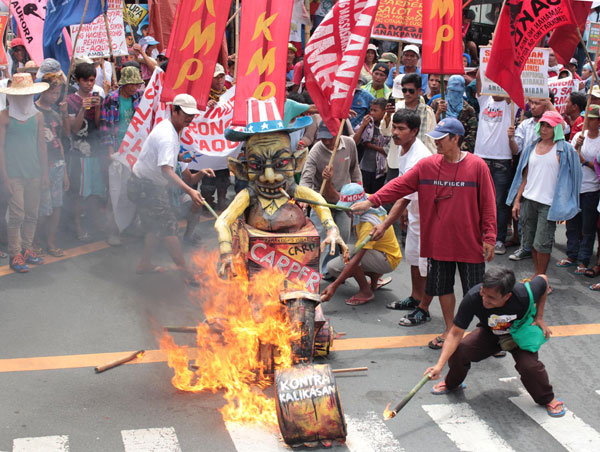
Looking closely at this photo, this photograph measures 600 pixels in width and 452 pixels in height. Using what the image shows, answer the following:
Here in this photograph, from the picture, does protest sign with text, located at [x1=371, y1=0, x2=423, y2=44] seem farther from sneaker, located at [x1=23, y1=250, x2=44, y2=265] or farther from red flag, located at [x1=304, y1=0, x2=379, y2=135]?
sneaker, located at [x1=23, y1=250, x2=44, y2=265]

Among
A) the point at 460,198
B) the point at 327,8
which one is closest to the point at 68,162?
the point at 460,198

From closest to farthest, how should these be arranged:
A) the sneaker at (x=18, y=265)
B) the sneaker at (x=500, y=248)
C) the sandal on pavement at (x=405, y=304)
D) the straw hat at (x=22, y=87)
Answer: the sandal on pavement at (x=405, y=304)
the straw hat at (x=22, y=87)
the sneaker at (x=18, y=265)
the sneaker at (x=500, y=248)

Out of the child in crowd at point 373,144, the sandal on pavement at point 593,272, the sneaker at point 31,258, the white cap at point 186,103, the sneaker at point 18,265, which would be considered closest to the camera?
the white cap at point 186,103

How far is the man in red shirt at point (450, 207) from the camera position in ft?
20.5

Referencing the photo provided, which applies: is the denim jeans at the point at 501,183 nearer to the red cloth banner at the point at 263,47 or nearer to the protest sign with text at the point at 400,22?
the protest sign with text at the point at 400,22

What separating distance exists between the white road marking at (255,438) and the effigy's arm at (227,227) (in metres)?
1.36

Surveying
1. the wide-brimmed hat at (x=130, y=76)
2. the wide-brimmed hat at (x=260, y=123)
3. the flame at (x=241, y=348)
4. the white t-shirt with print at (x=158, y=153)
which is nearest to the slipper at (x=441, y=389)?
the flame at (x=241, y=348)

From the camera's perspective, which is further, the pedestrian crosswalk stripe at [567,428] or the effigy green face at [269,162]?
the effigy green face at [269,162]

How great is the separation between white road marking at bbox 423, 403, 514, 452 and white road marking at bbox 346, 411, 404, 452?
0.42 m

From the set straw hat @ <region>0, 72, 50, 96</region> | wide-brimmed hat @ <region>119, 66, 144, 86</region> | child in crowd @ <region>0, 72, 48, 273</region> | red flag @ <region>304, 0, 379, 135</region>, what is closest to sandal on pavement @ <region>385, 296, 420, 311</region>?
red flag @ <region>304, 0, 379, 135</region>

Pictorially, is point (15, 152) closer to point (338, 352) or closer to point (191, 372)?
point (191, 372)

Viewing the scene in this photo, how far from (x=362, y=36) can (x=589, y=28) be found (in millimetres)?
8042

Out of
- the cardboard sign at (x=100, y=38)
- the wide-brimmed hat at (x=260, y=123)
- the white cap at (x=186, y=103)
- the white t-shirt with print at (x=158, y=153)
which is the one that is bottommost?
the white t-shirt with print at (x=158, y=153)

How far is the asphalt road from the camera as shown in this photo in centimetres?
502
